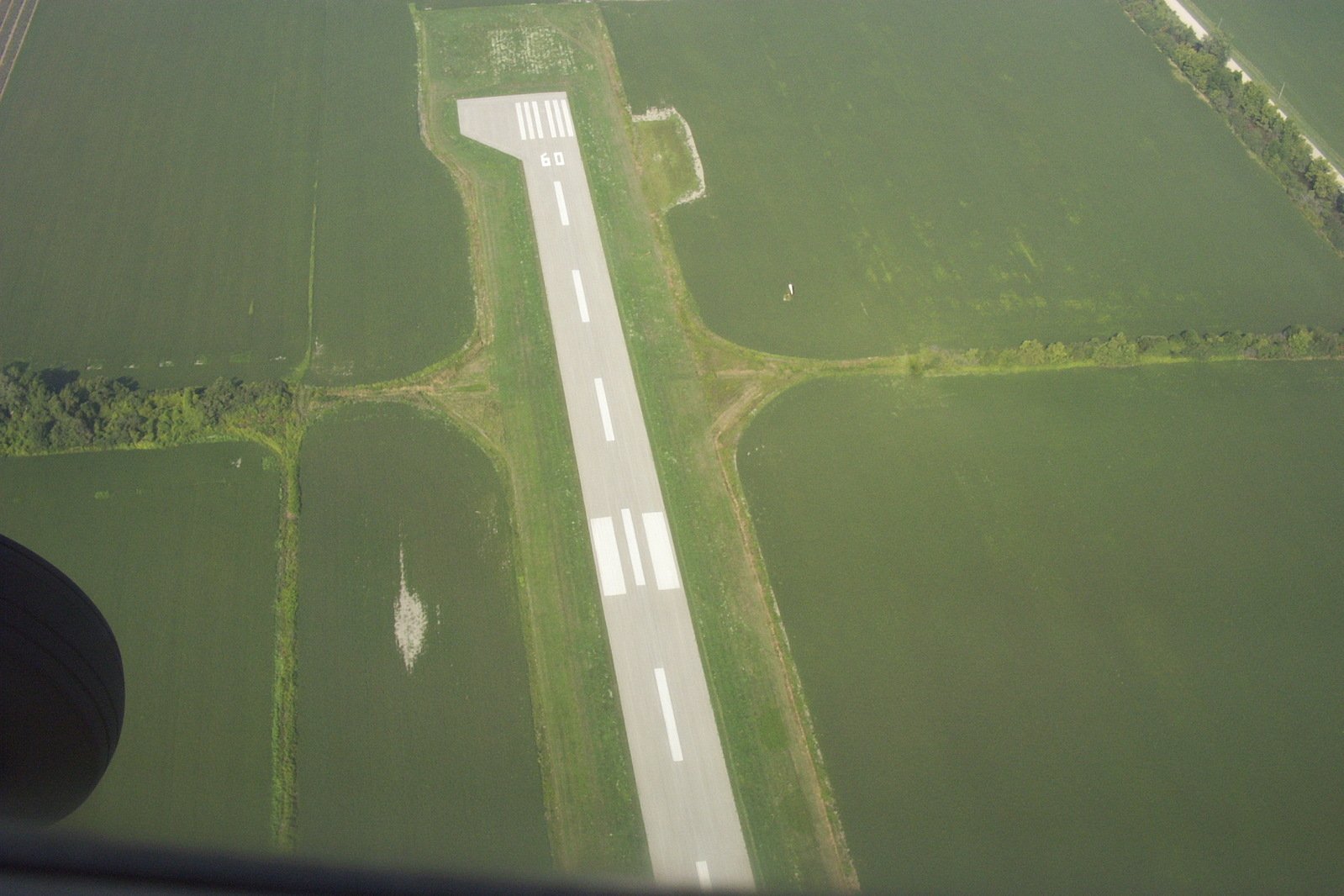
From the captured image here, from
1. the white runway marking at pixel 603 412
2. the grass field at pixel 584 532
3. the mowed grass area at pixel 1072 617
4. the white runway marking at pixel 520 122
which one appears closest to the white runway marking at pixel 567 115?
the grass field at pixel 584 532

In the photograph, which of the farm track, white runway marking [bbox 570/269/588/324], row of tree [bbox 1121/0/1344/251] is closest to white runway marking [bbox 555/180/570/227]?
white runway marking [bbox 570/269/588/324]

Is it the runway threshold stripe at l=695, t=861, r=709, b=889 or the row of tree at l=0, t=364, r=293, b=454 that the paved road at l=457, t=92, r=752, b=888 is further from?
the row of tree at l=0, t=364, r=293, b=454

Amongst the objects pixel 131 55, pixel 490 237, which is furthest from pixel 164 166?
pixel 490 237

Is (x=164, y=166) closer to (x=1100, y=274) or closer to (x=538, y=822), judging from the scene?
(x=538, y=822)

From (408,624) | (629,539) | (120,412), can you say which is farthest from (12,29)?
(629,539)

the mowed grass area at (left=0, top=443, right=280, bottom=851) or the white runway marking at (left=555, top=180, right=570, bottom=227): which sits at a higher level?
the white runway marking at (left=555, top=180, right=570, bottom=227)

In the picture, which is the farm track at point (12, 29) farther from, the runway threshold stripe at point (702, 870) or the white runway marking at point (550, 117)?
the runway threshold stripe at point (702, 870)
